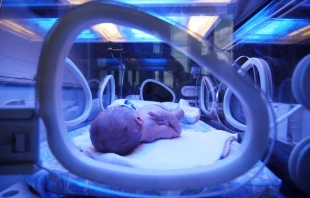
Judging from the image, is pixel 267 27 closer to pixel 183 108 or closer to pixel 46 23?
pixel 183 108

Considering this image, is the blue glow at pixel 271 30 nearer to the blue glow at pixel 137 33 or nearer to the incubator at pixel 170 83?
the incubator at pixel 170 83

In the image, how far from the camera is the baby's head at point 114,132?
0.60 meters

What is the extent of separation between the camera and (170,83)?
1.17m

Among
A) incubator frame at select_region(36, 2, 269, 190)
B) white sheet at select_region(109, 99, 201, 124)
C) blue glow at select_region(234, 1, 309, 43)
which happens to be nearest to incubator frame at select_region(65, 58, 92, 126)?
white sheet at select_region(109, 99, 201, 124)

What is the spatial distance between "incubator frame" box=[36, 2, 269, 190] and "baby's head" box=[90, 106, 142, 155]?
24cm

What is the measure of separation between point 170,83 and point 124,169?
33.6 inches

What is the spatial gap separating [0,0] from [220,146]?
85cm

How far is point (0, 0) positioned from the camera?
632mm

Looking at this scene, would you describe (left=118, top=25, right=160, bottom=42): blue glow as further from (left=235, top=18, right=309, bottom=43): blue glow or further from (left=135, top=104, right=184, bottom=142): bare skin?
(left=235, top=18, right=309, bottom=43): blue glow

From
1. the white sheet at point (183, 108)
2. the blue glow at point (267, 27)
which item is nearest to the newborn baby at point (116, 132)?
the white sheet at point (183, 108)

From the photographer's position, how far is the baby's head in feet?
1.97

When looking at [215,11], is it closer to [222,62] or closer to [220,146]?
[220,146]

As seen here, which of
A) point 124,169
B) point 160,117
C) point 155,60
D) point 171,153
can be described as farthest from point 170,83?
point 124,169

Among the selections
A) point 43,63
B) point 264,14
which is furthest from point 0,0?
point 264,14
